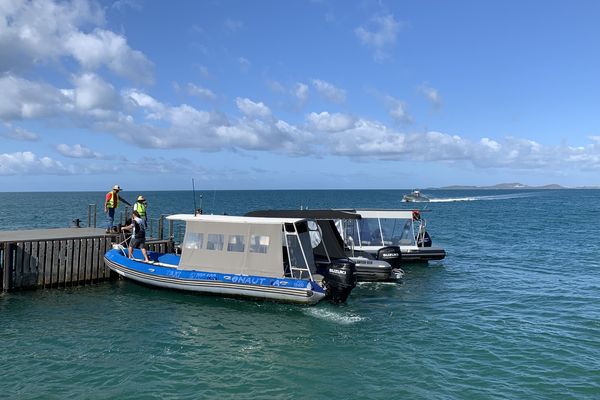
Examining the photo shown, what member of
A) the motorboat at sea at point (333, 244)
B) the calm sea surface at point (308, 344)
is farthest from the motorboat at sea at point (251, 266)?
the motorboat at sea at point (333, 244)

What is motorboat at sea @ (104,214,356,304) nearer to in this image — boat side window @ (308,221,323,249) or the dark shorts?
the dark shorts

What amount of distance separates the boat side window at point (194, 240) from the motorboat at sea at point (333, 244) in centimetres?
265

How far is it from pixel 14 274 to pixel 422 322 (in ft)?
52.1

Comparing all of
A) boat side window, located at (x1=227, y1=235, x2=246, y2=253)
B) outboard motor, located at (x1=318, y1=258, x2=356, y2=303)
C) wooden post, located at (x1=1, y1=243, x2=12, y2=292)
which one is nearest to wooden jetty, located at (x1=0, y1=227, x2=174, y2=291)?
wooden post, located at (x1=1, y1=243, x2=12, y2=292)

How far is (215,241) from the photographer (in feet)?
61.5

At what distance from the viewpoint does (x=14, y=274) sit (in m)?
18.2

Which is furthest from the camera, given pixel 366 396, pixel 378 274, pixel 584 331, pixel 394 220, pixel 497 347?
pixel 394 220

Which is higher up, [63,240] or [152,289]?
[63,240]

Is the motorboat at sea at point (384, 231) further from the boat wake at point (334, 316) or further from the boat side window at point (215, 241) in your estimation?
the boat wake at point (334, 316)

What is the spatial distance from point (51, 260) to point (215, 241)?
22.8 ft

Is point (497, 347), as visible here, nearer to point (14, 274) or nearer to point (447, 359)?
point (447, 359)

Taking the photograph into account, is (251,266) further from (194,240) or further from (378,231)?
(378,231)

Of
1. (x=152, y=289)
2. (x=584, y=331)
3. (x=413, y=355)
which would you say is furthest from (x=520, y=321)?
(x=152, y=289)

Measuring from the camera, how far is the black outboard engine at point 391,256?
78.5ft
